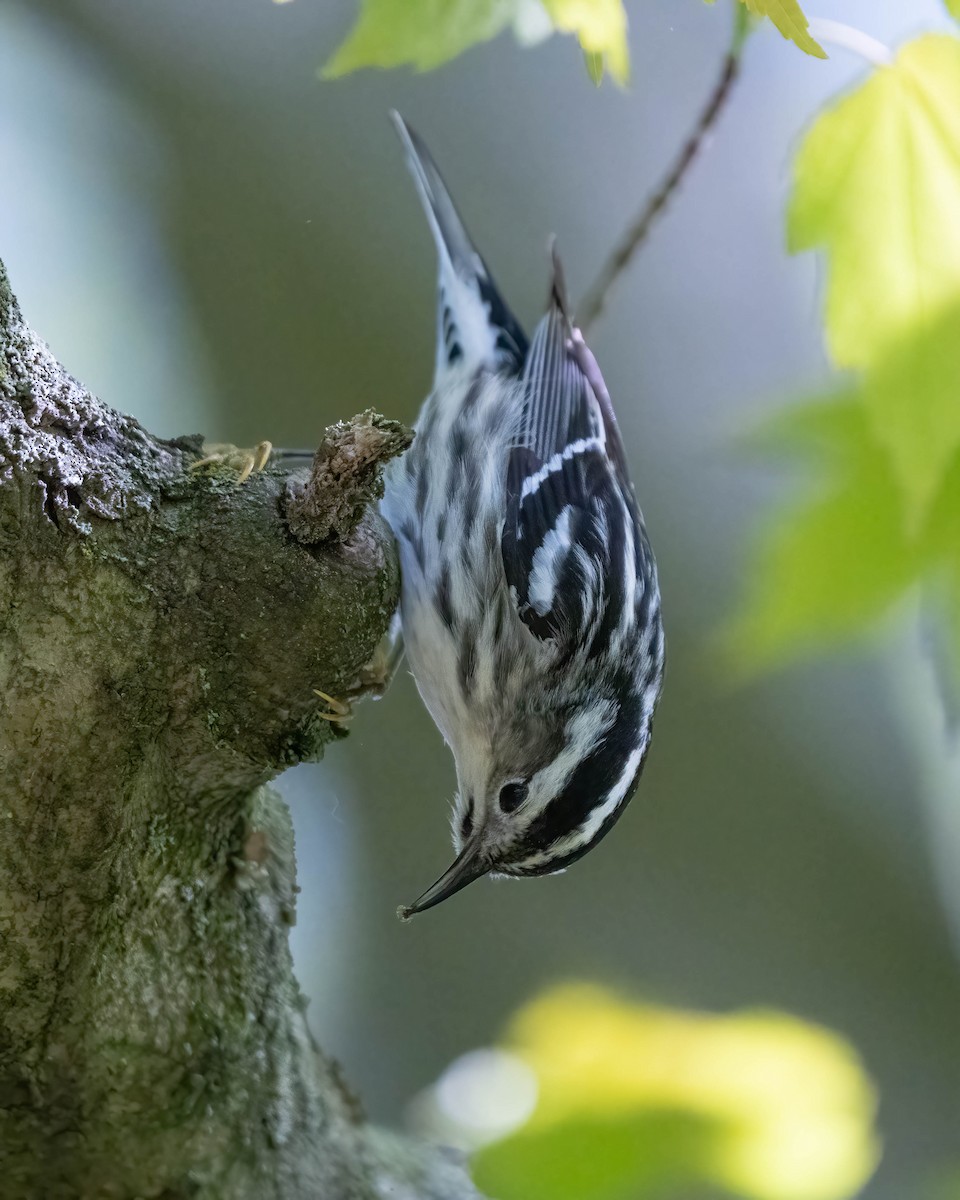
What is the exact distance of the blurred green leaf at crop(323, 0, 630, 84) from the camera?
88 centimetres

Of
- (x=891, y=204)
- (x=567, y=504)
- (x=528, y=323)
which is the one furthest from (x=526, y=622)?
(x=528, y=323)

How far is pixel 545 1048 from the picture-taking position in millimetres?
1569

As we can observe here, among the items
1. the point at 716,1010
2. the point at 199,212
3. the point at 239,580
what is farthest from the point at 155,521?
the point at 716,1010

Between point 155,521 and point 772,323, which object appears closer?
point 155,521

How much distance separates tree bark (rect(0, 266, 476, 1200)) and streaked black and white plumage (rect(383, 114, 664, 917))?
223mm

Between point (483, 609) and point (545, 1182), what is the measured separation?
0.77m

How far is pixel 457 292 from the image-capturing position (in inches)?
53.5

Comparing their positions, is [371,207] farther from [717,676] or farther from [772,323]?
[717,676]

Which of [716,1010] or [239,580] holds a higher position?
[716,1010]

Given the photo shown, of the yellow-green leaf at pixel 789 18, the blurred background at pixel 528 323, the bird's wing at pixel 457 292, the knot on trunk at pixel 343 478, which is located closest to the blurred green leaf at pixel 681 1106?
the blurred background at pixel 528 323

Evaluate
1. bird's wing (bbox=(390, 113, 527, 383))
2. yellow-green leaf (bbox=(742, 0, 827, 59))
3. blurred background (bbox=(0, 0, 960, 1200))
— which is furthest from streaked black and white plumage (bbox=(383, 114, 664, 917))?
yellow-green leaf (bbox=(742, 0, 827, 59))

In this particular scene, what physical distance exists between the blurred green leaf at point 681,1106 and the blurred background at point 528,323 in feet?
0.16

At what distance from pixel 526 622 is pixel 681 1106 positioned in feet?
2.95

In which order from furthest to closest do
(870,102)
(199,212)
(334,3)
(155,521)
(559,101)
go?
1. (559,101)
2. (199,212)
3. (334,3)
4. (870,102)
5. (155,521)
